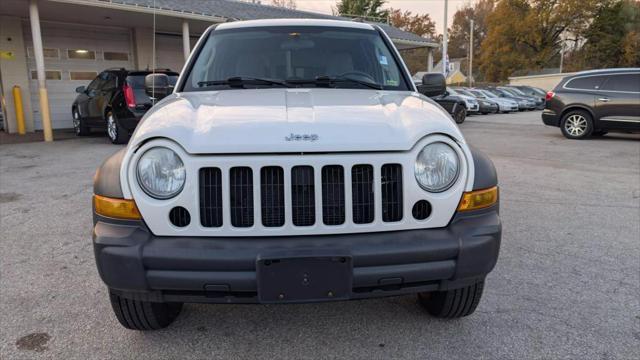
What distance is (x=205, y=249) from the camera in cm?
202

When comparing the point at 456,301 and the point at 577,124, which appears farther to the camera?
the point at 577,124

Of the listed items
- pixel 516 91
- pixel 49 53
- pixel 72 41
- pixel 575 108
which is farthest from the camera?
pixel 516 91

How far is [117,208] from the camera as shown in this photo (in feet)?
7.06

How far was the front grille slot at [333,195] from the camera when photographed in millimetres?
2123

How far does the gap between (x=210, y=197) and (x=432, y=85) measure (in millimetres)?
2373

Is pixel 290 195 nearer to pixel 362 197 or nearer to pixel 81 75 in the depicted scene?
pixel 362 197

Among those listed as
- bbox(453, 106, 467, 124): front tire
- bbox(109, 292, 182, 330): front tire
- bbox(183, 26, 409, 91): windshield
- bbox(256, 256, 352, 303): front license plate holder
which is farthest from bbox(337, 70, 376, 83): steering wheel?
bbox(453, 106, 467, 124): front tire

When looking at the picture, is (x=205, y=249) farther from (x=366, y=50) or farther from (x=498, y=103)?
(x=498, y=103)

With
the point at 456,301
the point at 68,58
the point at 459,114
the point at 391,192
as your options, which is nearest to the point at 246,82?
the point at 391,192

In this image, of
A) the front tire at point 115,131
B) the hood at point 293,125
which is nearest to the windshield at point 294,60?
the hood at point 293,125

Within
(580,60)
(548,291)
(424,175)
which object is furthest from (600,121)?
(580,60)

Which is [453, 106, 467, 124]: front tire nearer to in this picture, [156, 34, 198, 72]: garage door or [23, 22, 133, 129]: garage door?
[156, 34, 198, 72]: garage door

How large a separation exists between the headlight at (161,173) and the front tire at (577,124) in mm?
11421

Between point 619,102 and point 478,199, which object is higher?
point 619,102
